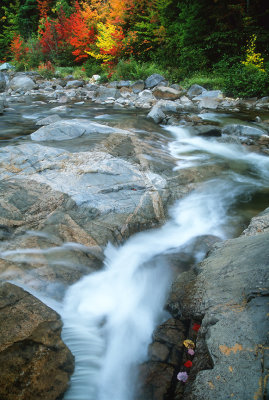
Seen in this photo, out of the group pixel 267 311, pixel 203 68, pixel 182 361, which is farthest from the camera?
pixel 203 68

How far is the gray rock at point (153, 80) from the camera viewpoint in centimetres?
1425

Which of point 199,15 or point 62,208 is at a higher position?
point 199,15

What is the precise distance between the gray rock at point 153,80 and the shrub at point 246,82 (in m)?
3.68

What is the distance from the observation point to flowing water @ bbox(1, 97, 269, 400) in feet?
6.16

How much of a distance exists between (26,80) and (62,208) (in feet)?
55.9

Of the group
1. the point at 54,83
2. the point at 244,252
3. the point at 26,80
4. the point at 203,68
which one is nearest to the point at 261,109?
the point at 203,68

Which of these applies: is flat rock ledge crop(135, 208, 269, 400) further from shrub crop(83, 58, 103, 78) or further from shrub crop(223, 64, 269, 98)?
shrub crop(83, 58, 103, 78)

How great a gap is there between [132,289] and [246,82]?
41.8 ft

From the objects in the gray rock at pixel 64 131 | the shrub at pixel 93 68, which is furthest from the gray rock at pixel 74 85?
the gray rock at pixel 64 131

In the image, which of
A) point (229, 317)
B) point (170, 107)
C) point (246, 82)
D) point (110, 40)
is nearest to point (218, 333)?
point (229, 317)

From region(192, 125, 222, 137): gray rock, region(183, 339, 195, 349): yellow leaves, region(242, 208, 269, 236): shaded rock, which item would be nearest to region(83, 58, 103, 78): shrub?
region(192, 125, 222, 137): gray rock

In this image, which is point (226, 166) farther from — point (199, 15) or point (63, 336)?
point (199, 15)

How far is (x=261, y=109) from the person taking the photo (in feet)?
34.5

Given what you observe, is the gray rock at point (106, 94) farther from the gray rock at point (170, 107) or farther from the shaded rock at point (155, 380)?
the shaded rock at point (155, 380)
